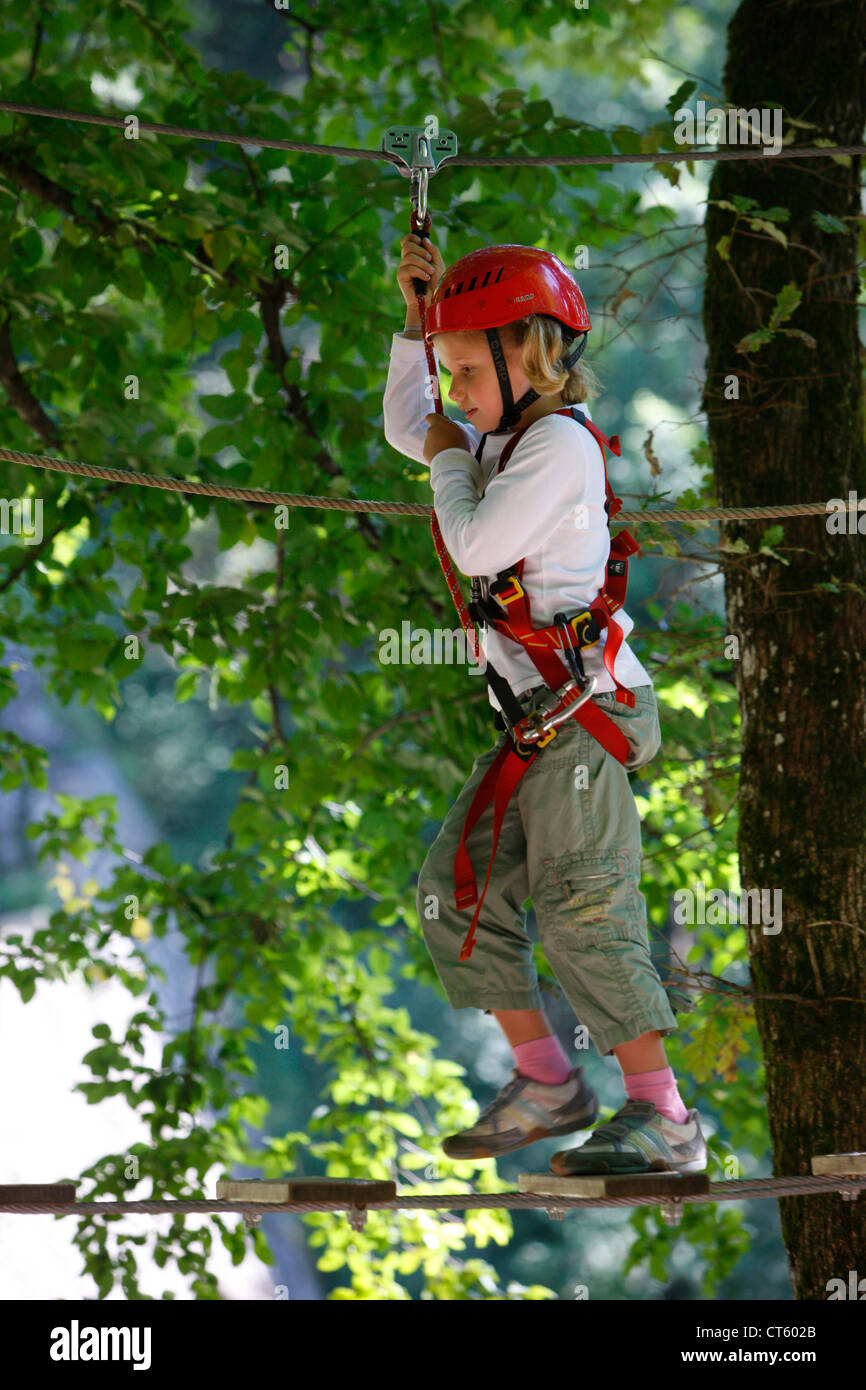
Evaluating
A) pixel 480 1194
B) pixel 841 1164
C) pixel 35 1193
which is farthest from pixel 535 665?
pixel 35 1193

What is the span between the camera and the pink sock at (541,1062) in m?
2.49

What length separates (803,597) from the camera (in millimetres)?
3334

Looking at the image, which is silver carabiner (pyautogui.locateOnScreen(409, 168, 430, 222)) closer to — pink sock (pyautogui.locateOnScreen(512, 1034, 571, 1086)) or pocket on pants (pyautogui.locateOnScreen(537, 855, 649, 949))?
pocket on pants (pyautogui.locateOnScreen(537, 855, 649, 949))

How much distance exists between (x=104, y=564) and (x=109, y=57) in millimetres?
2293

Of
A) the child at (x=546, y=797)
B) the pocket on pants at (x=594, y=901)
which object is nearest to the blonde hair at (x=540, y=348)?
the child at (x=546, y=797)

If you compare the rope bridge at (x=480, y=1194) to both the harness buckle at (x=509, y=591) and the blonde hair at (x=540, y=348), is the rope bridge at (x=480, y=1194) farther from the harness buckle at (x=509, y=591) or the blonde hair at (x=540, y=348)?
the blonde hair at (x=540, y=348)

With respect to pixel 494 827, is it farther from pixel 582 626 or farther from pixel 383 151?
pixel 383 151

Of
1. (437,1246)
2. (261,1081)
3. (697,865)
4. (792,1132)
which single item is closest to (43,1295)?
(261,1081)

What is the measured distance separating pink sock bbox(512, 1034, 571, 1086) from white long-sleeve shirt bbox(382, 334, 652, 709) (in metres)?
0.61

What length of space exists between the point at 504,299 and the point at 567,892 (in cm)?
101

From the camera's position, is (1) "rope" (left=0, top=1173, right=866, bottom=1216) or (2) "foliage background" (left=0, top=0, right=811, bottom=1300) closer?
(1) "rope" (left=0, top=1173, right=866, bottom=1216)

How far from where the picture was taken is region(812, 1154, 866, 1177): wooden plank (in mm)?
2391

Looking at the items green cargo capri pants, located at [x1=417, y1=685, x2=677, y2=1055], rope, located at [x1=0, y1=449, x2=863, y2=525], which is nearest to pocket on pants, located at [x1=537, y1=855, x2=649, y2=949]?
green cargo capri pants, located at [x1=417, y1=685, x2=677, y2=1055]

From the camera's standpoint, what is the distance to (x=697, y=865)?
217 inches
